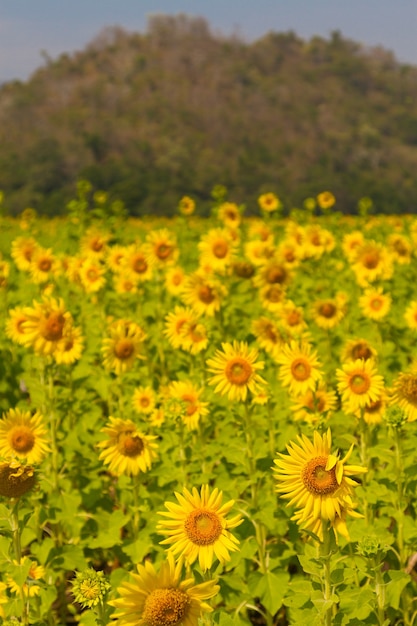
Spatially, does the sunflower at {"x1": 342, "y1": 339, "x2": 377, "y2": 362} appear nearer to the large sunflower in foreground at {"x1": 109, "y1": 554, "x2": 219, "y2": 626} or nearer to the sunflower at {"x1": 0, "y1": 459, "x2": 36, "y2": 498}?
the sunflower at {"x1": 0, "y1": 459, "x2": 36, "y2": 498}

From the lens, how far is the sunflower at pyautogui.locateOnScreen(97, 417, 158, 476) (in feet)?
12.9

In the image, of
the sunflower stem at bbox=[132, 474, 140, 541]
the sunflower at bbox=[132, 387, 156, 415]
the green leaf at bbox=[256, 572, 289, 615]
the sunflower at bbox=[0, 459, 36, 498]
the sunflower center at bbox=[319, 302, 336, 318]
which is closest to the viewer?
the sunflower at bbox=[0, 459, 36, 498]

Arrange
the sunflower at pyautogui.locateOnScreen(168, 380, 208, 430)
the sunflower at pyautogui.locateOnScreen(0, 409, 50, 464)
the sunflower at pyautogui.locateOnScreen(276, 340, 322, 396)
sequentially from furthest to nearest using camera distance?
the sunflower at pyautogui.locateOnScreen(276, 340, 322, 396), the sunflower at pyautogui.locateOnScreen(168, 380, 208, 430), the sunflower at pyautogui.locateOnScreen(0, 409, 50, 464)

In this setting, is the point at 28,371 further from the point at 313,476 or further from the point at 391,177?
the point at 391,177

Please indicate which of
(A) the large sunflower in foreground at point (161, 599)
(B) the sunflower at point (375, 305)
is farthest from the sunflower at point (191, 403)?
(B) the sunflower at point (375, 305)

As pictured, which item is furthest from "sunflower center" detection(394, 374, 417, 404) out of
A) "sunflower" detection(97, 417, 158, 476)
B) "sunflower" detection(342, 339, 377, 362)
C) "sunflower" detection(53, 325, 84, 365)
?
"sunflower" detection(53, 325, 84, 365)

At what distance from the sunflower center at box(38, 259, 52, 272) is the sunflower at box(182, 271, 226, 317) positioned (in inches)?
79.6

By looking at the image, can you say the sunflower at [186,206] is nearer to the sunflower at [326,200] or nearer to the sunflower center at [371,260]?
the sunflower at [326,200]

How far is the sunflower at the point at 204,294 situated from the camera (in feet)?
20.6

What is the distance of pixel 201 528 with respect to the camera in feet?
8.20

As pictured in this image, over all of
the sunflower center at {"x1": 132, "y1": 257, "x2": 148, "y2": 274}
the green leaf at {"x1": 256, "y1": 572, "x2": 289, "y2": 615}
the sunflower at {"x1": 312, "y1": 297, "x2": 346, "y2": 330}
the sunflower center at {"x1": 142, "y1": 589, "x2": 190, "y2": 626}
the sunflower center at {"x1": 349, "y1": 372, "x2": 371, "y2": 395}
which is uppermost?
the sunflower center at {"x1": 132, "y1": 257, "x2": 148, "y2": 274}

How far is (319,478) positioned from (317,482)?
2 cm

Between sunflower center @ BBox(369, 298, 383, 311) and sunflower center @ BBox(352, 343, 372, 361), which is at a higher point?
sunflower center @ BBox(369, 298, 383, 311)

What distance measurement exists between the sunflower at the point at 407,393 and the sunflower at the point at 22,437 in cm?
204
